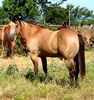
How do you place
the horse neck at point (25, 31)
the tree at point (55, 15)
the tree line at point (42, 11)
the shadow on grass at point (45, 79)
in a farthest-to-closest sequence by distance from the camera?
1. the tree at point (55, 15)
2. the tree line at point (42, 11)
3. the horse neck at point (25, 31)
4. the shadow on grass at point (45, 79)

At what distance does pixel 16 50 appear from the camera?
11.1 metres

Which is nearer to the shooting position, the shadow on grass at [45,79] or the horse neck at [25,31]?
the shadow on grass at [45,79]

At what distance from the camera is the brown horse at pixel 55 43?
192 inches

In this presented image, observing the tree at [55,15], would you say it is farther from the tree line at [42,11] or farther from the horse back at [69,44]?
the horse back at [69,44]

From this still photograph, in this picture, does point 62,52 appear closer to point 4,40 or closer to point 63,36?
point 63,36

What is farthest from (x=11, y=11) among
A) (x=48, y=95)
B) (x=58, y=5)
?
(x=48, y=95)

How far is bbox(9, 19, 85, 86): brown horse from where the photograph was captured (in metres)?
4.89

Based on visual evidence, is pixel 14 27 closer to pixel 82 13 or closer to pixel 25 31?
pixel 25 31

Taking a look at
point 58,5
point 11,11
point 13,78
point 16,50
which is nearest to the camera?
point 13,78

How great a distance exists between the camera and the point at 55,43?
5.12 m

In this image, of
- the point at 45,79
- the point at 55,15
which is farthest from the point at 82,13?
the point at 45,79

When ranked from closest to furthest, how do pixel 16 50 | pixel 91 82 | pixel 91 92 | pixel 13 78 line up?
pixel 91 92
pixel 91 82
pixel 13 78
pixel 16 50

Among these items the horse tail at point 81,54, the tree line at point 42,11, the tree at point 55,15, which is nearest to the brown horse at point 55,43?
the horse tail at point 81,54

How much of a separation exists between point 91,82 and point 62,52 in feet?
3.95
